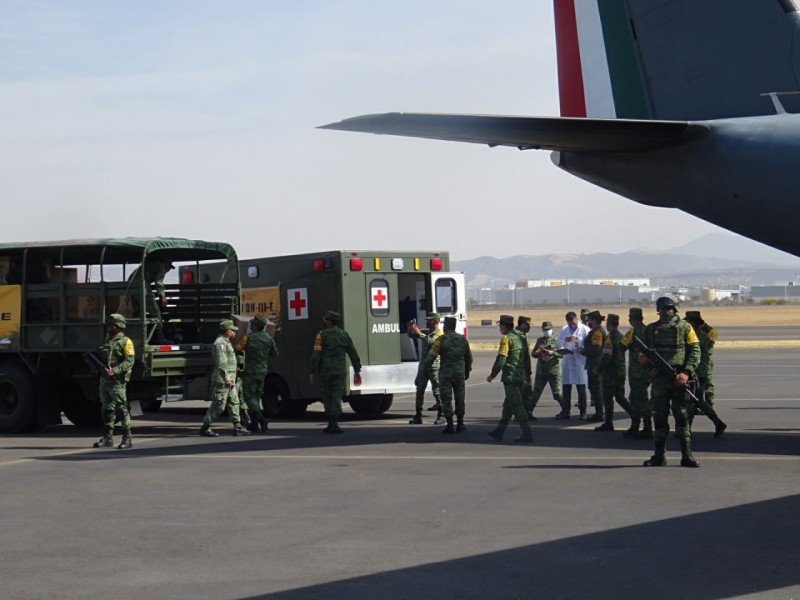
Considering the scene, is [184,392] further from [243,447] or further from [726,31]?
[726,31]

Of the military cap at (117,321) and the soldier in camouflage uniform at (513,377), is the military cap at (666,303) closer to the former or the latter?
the soldier in camouflage uniform at (513,377)

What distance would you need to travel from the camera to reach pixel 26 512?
9.30 meters

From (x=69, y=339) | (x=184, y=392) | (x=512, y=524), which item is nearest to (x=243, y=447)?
(x=184, y=392)

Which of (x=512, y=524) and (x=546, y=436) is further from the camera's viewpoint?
(x=546, y=436)

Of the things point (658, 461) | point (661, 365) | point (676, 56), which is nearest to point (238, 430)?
point (658, 461)

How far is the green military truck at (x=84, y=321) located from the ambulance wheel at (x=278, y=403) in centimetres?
165

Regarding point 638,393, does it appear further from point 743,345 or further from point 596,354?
point 743,345

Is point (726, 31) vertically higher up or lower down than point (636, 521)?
higher up

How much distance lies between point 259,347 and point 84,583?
8.67 m

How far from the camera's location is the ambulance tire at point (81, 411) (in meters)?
16.6

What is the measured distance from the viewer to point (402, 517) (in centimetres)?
882

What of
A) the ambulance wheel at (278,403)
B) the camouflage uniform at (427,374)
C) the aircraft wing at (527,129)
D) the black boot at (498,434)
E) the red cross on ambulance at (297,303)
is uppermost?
the aircraft wing at (527,129)

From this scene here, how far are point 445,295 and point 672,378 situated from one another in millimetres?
7010

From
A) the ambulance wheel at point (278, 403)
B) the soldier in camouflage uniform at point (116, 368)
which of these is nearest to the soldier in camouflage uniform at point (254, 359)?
the soldier in camouflage uniform at point (116, 368)
